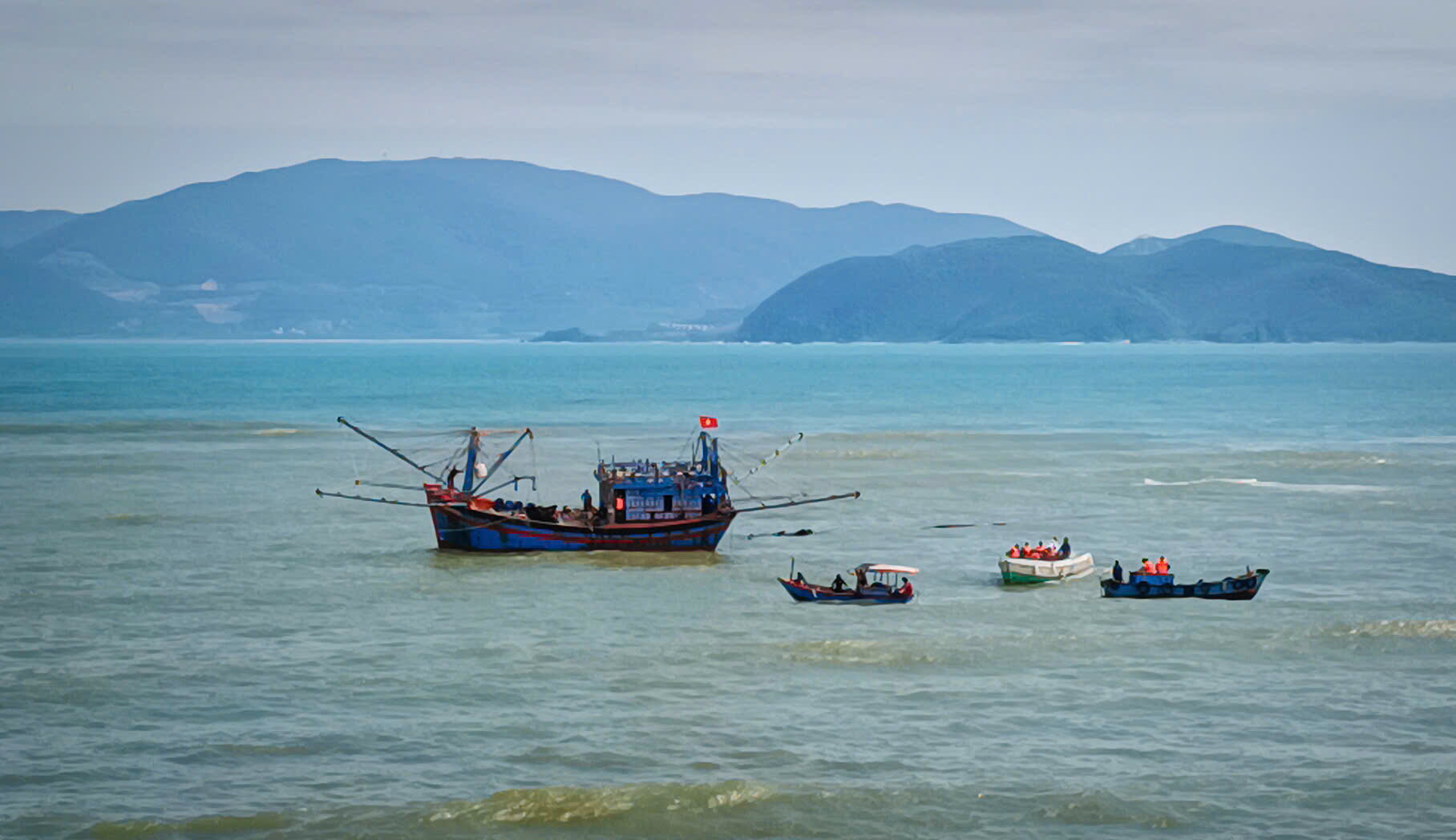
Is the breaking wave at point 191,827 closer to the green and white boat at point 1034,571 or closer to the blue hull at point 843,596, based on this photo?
the blue hull at point 843,596

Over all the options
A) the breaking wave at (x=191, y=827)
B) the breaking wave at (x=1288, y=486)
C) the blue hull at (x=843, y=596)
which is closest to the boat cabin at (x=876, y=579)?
the blue hull at (x=843, y=596)

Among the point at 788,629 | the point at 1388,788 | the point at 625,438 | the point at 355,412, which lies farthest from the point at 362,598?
the point at 355,412

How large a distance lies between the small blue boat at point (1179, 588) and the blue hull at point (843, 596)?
8.21m

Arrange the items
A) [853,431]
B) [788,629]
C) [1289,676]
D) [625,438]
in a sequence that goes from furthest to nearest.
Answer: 1. [853,431]
2. [625,438]
3. [788,629]
4. [1289,676]

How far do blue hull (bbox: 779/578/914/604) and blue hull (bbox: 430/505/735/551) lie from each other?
43.6 feet

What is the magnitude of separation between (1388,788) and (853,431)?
126 m

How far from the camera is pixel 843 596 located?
211ft

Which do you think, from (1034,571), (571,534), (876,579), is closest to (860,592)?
(876,579)

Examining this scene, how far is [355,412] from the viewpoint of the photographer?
198m

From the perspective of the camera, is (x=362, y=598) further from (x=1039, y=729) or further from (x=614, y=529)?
(x=1039, y=729)

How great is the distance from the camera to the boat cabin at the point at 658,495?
257 feet

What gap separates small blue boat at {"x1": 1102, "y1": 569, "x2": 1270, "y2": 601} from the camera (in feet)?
212

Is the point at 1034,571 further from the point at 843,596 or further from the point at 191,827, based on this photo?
the point at 191,827

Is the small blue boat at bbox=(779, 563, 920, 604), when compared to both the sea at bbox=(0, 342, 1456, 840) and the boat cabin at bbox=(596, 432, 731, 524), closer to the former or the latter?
the sea at bbox=(0, 342, 1456, 840)
